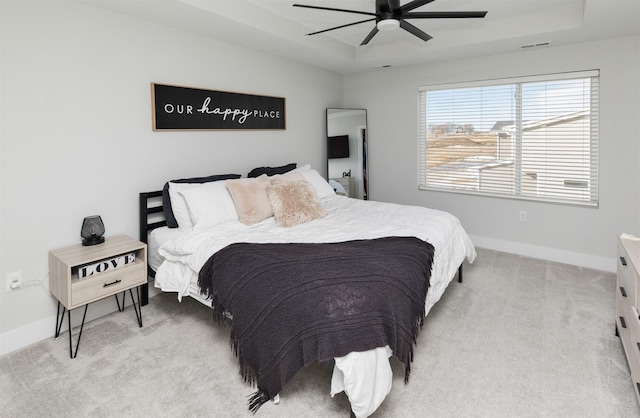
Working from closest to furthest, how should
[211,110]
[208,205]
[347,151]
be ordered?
1. [208,205]
2. [211,110]
3. [347,151]

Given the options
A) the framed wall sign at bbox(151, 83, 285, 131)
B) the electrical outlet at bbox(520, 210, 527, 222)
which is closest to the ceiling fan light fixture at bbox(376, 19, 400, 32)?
the framed wall sign at bbox(151, 83, 285, 131)

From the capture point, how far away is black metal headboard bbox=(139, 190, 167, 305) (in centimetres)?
307

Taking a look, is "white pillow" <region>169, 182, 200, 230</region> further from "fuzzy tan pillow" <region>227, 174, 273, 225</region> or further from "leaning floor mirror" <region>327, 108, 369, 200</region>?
"leaning floor mirror" <region>327, 108, 369, 200</region>

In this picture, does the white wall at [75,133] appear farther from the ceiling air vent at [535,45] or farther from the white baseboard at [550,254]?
the white baseboard at [550,254]

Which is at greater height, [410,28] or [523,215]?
[410,28]

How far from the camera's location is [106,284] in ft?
8.26

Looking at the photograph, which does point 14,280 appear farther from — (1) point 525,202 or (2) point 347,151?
(1) point 525,202

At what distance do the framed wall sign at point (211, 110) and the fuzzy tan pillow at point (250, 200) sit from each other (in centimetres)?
75

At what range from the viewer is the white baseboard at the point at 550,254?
3810 mm

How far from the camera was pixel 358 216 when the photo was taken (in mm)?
3342

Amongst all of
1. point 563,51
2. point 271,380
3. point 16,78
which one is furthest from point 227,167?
point 563,51

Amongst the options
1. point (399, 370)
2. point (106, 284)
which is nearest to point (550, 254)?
point (399, 370)

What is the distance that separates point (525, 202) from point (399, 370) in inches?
118

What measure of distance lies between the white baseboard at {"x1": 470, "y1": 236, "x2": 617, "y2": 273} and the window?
561 millimetres
